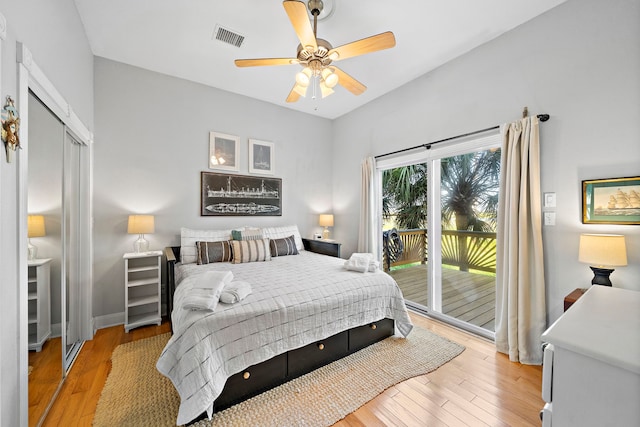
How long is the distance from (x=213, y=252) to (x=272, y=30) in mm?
2398

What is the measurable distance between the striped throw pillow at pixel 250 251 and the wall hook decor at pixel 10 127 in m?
2.03

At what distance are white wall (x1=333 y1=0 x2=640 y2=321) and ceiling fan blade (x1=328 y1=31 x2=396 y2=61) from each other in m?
1.36

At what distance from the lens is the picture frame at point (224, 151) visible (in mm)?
3548

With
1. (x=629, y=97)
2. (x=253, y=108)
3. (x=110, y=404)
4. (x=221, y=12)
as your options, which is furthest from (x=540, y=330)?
(x=253, y=108)

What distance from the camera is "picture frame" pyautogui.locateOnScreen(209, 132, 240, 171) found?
3.55 meters

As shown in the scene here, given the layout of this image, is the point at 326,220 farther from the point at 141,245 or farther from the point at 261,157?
the point at 141,245

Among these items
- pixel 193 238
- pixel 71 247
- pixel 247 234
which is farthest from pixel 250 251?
pixel 71 247

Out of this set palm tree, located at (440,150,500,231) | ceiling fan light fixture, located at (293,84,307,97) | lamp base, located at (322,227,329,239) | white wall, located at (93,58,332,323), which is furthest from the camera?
lamp base, located at (322,227,329,239)

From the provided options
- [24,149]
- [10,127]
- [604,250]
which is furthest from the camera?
[604,250]

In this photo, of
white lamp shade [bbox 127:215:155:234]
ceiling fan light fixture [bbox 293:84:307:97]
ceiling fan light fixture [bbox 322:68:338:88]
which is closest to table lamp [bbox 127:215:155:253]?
white lamp shade [bbox 127:215:155:234]

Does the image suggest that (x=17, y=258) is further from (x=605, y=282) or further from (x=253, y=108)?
(x=605, y=282)

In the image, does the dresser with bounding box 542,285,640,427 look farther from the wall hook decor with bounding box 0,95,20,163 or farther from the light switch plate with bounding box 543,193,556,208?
the wall hook decor with bounding box 0,95,20,163

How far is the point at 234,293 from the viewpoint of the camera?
1.78m

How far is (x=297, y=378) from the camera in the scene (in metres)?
1.95
